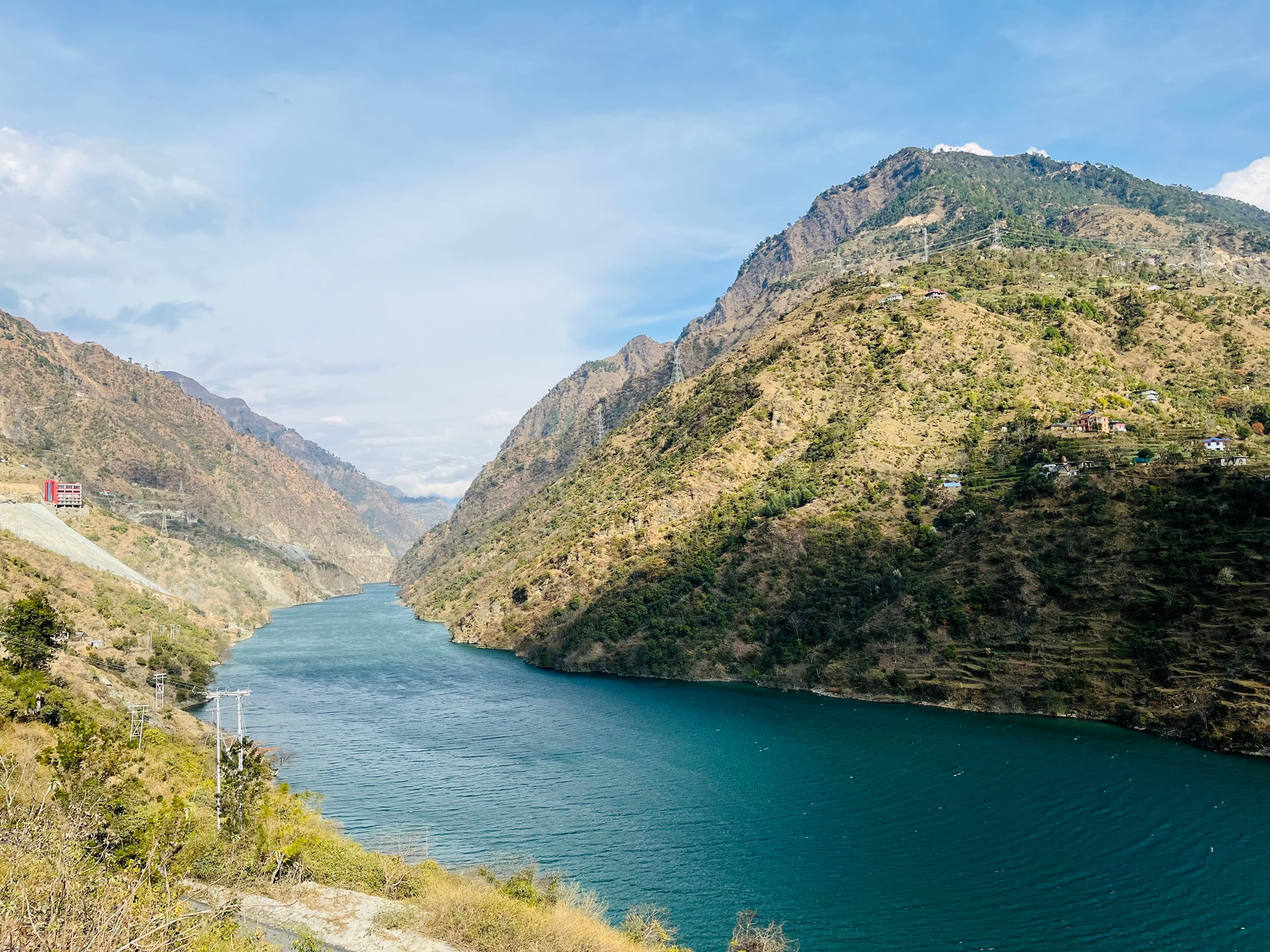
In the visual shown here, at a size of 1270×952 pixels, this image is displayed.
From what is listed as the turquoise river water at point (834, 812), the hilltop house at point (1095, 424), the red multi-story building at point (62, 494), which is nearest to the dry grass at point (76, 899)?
the turquoise river water at point (834, 812)

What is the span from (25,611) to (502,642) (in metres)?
97.9

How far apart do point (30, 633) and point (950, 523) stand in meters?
103

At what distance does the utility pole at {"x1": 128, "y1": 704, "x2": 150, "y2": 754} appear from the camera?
196 feet

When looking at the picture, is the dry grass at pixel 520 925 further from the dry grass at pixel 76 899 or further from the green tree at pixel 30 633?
the green tree at pixel 30 633

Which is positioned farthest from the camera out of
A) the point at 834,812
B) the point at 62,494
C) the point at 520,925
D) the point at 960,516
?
the point at 62,494

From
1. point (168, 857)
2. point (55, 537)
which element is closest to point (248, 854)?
point (168, 857)

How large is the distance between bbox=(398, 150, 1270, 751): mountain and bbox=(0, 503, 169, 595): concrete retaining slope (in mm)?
68464

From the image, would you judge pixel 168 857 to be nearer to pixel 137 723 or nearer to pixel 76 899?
pixel 76 899

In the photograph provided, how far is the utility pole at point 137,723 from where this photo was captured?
5969 centimetres

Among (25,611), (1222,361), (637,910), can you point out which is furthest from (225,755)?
(1222,361)

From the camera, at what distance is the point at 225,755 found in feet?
172

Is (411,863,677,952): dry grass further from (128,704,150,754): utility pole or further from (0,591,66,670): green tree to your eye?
(0,591,66,670): green tree

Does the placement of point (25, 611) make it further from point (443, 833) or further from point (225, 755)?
point (443, 833)

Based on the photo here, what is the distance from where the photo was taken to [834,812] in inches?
2410
